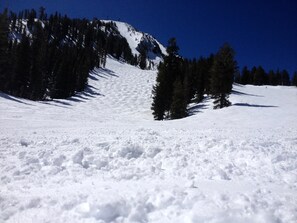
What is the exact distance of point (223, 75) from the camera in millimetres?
33844

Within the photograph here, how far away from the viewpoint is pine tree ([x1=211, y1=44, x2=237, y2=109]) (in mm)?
33594

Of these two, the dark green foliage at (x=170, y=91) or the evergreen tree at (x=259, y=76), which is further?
the evergreen tree at (x=259, y=76)

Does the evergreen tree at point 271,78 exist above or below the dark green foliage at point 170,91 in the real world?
above

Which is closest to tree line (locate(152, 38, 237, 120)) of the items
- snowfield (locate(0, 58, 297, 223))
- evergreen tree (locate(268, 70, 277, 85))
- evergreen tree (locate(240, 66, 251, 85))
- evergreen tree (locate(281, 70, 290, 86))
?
snowfield (locate(0, 58, 297, 223))

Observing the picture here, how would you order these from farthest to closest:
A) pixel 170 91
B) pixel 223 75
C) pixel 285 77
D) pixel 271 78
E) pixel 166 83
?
1. pixel 285 77
2. pixel 271 78
3. pixel 170 91
4. pixel 166 83
5. pixel 223 75

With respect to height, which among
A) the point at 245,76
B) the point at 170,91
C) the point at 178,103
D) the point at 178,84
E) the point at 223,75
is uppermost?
the point at 245,76

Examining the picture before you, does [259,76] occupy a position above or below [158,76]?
above

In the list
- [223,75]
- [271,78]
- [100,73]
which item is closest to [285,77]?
[271,78]

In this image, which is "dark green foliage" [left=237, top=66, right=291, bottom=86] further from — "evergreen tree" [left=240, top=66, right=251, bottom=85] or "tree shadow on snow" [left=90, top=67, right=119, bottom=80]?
"tree shadow on snow" [left=90, top=67, right=119, bottom=80]

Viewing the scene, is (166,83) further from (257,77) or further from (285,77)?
(285,77)

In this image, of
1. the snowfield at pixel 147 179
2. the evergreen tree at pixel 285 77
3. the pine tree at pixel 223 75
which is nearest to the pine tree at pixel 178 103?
the pine tree at pixel 223 75

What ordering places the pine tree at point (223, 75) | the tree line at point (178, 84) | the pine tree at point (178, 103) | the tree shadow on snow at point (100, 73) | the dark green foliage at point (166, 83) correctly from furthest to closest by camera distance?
1. the tree shadow on snow at point (100, 73)
2. the dark green foliage at point (166, 83)
3. the pine tree at point (178, 103)
4. the tree line at point (178, 84)
5. the pine tree at point (223, 75)

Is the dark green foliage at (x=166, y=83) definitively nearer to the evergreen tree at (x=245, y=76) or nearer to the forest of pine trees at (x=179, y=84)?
the forest of pine trees at (x=179, y=84)

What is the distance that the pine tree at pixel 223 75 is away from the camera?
33594 mm
